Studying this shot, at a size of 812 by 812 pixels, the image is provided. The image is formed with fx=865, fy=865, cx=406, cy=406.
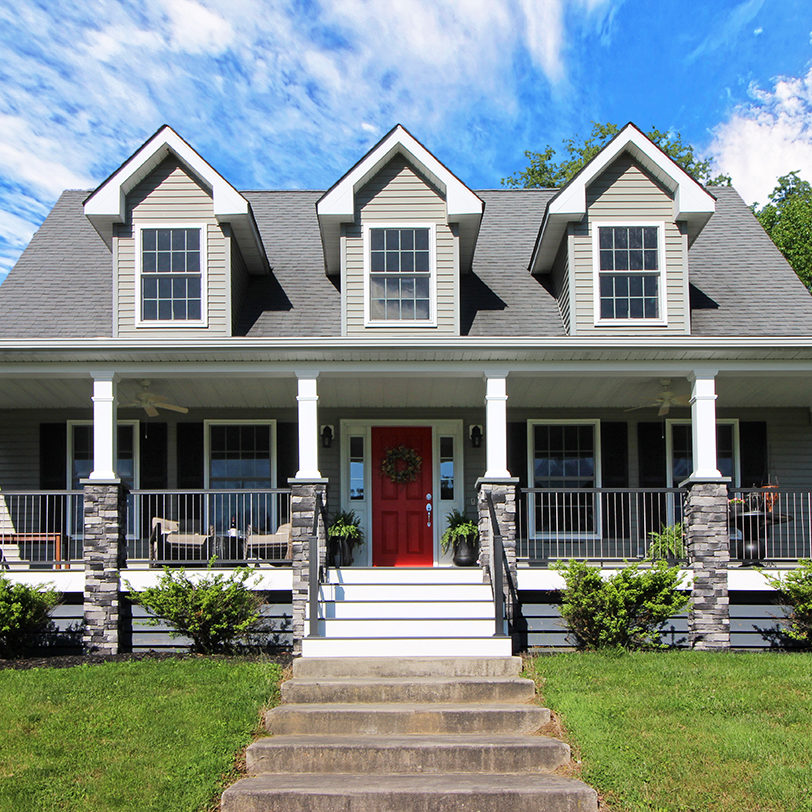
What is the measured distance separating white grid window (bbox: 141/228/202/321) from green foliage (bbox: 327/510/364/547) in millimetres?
3306

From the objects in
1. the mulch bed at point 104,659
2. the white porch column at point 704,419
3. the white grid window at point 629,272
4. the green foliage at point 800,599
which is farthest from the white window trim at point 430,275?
the green foliage at point 800,599

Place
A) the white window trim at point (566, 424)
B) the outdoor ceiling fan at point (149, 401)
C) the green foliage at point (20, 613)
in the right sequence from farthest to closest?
the white window trim at point (566, 424)
the outdoor ceiling fan at point (149, 401)
the green foliage at point (20, 613)

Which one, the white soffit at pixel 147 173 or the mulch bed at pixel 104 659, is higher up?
the white soffit at pixel 147 173

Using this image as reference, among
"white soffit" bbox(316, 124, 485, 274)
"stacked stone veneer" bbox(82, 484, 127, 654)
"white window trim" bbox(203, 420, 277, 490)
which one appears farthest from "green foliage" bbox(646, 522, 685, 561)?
"stacked stone veneer" bbox(82, 484, 127, 654)

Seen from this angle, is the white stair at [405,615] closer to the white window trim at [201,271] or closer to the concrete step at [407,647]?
the concrete step at [407,647]

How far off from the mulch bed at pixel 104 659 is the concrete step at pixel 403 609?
69 centimetres

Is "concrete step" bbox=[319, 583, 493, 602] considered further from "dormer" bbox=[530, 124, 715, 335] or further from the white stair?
"dormer" bbox=[530, 124, 715, 335]

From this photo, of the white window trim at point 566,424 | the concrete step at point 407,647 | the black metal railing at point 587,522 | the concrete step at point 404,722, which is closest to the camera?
the concrete step at point 404,722

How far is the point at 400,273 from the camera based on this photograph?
1087cm

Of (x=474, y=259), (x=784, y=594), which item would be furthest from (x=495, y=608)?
(x=474, y=259)

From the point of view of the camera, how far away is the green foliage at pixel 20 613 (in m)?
8.95

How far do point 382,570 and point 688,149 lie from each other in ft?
63.8

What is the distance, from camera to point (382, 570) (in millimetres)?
9898

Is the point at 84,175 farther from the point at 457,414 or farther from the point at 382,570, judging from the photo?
the point at 382,570
